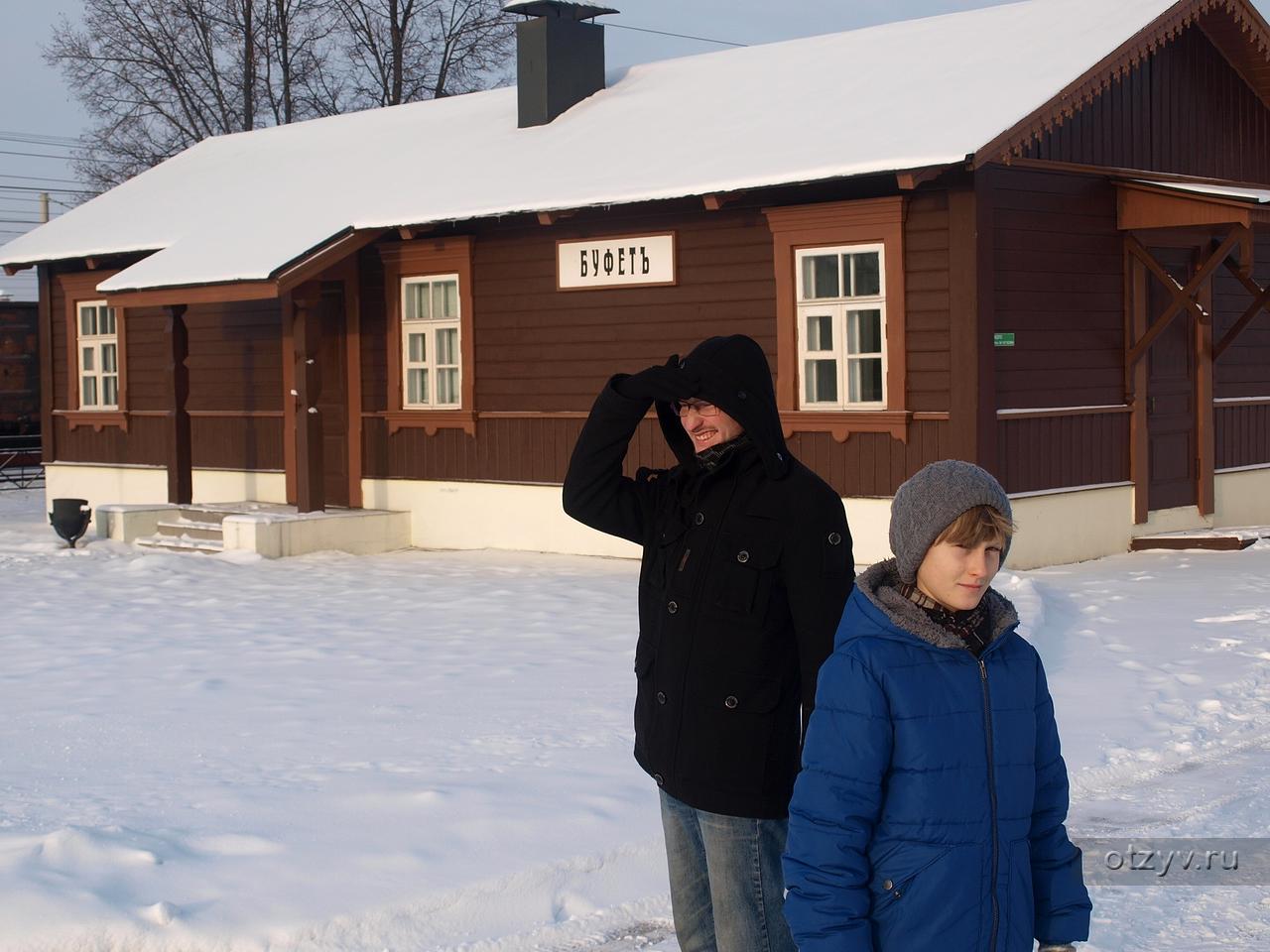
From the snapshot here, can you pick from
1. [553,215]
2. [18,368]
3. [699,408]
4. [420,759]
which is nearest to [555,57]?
[553,215]

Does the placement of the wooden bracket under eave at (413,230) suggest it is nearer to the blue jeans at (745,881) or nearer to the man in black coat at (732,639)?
the man in black coat at (732,639)

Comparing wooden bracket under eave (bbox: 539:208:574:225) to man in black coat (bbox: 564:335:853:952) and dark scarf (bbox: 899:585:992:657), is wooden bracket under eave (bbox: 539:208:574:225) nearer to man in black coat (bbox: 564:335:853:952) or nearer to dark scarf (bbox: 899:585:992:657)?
man in black coat (bbox: 564:335:853:952)

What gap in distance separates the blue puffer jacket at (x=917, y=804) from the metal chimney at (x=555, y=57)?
15190 mm

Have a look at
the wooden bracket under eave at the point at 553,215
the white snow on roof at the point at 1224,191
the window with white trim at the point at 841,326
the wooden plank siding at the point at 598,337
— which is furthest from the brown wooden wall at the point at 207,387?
the white snow on roof at the point at 1224,191

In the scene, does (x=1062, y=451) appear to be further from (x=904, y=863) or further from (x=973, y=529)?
(x=904, y=863)

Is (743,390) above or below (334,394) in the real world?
below

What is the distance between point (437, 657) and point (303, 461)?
21.7 feet

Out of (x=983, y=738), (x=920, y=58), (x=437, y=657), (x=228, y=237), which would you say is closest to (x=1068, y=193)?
(x=920, y=58)

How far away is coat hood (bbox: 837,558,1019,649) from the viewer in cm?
→ 315

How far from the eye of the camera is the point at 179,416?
18156 millimetres

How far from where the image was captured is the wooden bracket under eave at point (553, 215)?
14844mm

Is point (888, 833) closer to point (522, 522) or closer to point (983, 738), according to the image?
point (983, 738)

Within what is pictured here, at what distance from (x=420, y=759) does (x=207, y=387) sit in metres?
12.9

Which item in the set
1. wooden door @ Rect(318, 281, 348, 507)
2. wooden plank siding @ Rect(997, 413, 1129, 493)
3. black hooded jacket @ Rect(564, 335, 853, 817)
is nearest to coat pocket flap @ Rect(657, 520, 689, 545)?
black hooded jacket @ Rect(564, 335, 853, 817)
